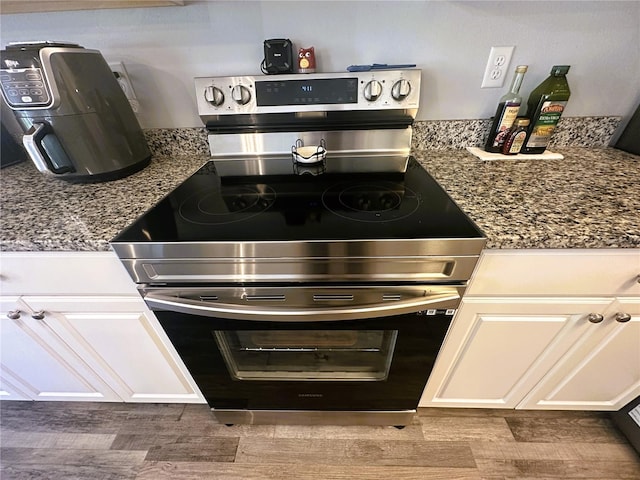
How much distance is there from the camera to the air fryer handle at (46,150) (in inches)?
29.2

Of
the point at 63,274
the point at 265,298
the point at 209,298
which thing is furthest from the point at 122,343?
the point at 265,298

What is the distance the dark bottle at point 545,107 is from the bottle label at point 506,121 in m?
0.06

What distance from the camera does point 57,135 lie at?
31.0 inches

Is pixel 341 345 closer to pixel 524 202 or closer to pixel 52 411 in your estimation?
pixel 524 202

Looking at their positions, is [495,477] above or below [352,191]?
below

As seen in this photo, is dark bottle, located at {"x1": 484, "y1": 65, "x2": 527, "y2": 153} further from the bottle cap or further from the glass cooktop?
the glass cooktop

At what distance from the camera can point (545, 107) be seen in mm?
925

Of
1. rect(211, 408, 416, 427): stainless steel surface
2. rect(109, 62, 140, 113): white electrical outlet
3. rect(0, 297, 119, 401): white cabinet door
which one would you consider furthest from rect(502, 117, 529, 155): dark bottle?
rect(0, 297, 119, 401): white cabinet door

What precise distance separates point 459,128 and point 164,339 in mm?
1273

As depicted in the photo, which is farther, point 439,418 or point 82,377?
point 439,418

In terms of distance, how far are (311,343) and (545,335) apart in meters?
0.67

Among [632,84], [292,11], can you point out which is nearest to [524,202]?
[632,84]

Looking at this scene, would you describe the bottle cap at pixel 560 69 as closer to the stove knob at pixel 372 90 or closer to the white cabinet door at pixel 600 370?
the stove knob at pixel 372 90

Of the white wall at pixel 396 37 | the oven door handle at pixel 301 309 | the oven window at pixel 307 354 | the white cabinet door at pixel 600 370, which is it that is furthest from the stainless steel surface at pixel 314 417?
the white wall at pixel 396 37
